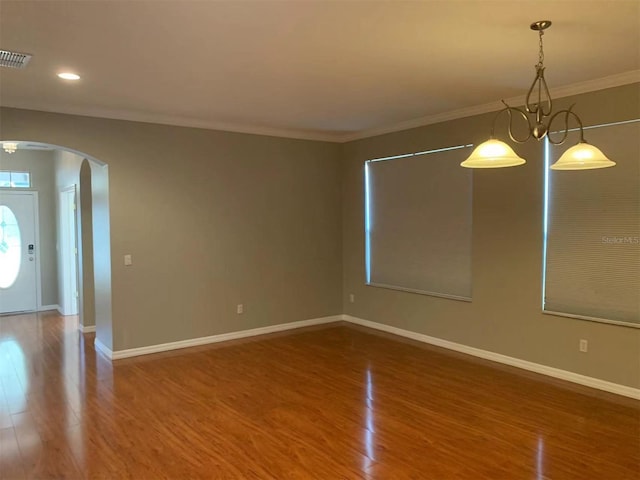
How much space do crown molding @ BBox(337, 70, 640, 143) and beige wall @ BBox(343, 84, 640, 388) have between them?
60 millimetres

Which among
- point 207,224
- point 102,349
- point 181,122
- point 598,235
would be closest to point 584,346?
point 598,235

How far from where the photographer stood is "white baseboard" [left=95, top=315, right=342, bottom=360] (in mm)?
5289

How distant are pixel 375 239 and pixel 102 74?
156 inches

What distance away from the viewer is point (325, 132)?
21.4 ft

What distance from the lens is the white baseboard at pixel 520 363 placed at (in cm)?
409

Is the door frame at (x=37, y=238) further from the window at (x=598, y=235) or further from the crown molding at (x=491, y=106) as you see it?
the window at (x=598, y=235)

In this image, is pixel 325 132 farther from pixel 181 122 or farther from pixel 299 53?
pixel 299 53

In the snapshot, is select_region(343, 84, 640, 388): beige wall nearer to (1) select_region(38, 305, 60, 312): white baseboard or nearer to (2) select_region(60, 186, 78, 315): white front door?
(2) select_region(60, 186, 78, 315): white front door

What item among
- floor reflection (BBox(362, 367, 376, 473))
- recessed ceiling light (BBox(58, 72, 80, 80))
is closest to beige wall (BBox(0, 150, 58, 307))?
recessed ceiling light (BBox(58, 72, 80, 80))

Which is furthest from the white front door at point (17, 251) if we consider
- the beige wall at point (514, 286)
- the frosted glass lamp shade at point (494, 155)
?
the frosted glass lamp shade at point (494, 155)

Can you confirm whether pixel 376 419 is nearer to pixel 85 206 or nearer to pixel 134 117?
pixel 134 117

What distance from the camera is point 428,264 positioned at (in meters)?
5.81

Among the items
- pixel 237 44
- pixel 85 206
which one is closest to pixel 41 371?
pixel 85 206

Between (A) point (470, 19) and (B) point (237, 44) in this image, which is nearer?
(A) point (470, 19)
